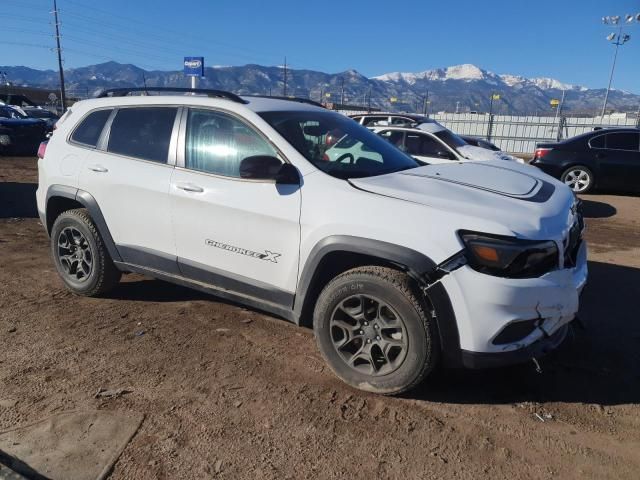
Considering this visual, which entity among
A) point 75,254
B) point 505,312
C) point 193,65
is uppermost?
point 193,65

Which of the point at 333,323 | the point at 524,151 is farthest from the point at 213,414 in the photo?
the point at 524,151

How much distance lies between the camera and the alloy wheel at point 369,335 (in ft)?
9.57

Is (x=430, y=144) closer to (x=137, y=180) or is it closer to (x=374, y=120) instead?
(x=374, y=120)

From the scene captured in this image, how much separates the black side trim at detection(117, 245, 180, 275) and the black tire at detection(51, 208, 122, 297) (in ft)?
0.94

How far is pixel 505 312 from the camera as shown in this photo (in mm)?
2611

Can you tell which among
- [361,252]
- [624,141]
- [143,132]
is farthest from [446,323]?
[624,141]

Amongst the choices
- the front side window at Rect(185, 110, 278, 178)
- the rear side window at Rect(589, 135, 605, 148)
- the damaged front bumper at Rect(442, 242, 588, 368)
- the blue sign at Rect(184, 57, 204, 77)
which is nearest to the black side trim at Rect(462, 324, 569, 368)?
the damaged front bumper at Rect(442, 242, 588, 368)

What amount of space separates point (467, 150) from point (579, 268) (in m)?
7.00

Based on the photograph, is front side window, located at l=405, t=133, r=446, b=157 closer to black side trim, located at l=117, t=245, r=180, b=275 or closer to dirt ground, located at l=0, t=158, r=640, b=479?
dirt ground, located at l=0, t=158, r=640, b=479

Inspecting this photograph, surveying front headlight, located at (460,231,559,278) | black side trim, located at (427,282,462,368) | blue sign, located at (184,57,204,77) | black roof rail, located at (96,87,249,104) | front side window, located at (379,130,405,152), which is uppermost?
blue sign, located at (184,57,204,77)

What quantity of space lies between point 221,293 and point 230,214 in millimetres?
637

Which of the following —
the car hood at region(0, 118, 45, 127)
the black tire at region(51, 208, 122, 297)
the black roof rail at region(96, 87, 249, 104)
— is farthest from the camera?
the car hood at region(0, 118, 45, 127)

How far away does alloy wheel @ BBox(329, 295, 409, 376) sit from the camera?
2.92 m

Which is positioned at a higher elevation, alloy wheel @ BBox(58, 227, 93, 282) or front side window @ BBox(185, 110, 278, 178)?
front side window @ BBox(185, 110, 278, 178)
